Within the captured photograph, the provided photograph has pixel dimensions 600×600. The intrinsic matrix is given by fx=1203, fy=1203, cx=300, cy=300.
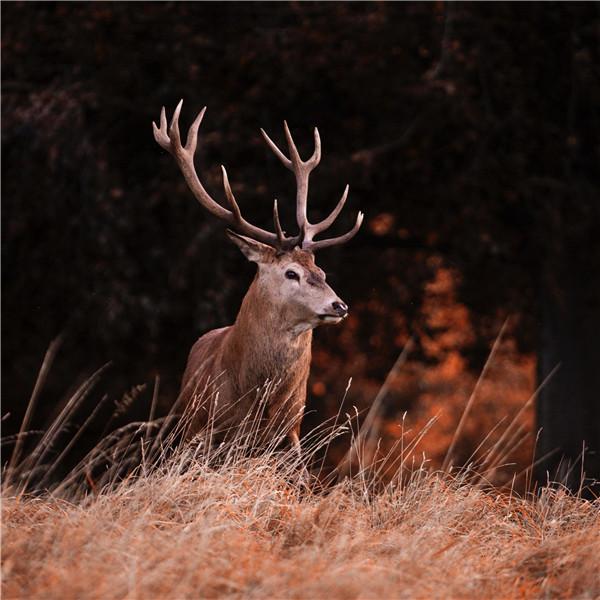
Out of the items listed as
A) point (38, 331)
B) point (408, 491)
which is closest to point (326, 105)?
point (38, 331)

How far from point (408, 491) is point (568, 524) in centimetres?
67

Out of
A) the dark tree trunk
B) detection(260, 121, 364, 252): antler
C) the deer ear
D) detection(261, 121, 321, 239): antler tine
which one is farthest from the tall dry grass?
the dark tree trunk

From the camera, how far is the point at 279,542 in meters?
4.00

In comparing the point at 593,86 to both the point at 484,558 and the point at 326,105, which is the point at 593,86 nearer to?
the point at 326,105

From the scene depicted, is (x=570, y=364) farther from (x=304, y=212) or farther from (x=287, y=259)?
(x=287, y=259)

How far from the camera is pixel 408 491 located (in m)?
4.86

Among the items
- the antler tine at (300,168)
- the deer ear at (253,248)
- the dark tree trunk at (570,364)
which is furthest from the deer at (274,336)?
the dark tree trunk at (570,364)

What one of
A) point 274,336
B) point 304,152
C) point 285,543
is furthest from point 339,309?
point 304,152

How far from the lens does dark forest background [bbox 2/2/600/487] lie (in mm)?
9492

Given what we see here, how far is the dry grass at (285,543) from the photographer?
3.40 metres

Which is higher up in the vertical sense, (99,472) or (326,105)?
(326,105)

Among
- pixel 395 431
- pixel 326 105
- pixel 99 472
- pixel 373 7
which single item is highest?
pixel 373 7

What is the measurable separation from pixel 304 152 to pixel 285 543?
18.8 ft

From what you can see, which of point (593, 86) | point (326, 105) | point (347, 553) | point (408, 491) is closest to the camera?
Result: point (347, 553)
